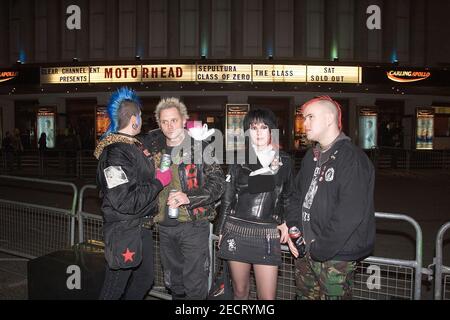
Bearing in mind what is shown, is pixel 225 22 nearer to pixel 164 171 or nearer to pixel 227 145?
pixel 227 145

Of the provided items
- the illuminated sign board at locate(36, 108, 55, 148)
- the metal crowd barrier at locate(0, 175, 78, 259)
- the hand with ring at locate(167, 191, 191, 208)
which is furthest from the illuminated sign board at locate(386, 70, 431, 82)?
the hand with ring at locate(167, 191, 191, 208)

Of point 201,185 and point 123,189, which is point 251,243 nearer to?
point 201,185

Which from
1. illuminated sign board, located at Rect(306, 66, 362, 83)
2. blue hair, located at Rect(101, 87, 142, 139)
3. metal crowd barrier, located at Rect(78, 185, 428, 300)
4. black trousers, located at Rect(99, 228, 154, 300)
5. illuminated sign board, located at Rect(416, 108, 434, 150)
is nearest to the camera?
metal crowd barrier, located at Rect(78, 185, 428, 300)

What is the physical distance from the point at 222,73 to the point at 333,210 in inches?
659

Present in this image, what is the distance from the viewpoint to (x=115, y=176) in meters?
3.21

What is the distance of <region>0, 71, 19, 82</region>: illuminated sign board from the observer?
21391 millimetres

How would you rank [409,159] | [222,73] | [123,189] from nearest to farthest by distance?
[123,189]
[409,159]
[222,73]

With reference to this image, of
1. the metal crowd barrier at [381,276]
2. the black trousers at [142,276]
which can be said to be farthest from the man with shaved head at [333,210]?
the black trousers at [142,276]

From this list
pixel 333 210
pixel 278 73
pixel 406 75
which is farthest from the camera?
pixel 406 75

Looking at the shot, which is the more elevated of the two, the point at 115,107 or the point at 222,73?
the point at 222,73

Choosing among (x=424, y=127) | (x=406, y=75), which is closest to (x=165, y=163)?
(x=406, y=75)

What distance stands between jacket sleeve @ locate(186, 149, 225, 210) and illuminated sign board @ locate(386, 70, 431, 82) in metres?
18.6

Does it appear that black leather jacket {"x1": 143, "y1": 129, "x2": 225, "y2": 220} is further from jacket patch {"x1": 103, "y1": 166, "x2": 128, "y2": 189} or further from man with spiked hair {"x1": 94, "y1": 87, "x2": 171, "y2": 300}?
jacket patch {"x1": 103, "y1": 166, "x2": 128, "y2": 189}
